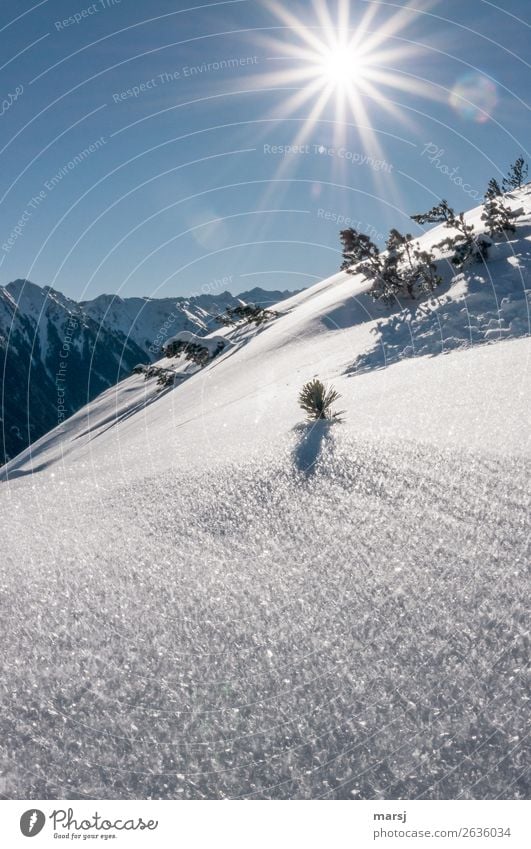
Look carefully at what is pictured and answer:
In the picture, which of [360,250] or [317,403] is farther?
[360,250]

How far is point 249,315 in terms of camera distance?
35.6m

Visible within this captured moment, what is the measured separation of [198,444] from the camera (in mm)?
6520

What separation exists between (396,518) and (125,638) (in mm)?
2021

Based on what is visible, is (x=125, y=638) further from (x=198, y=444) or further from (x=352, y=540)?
(x=198, y=444)

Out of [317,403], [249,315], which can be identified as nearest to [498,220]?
[317,403]

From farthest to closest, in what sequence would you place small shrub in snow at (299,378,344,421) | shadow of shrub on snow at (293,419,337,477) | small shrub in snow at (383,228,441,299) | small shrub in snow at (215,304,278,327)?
small shrub in snow at (215,304,278,327)
small shrub in snow at (383,228,441,299)
small shrub in snow at (299,378,344,421)
shadow of shrub on snow at (293,419,337,477)

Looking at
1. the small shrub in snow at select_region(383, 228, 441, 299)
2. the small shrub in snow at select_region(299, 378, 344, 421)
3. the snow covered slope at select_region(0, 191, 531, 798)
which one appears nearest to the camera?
the snow covered slope at select_region(0, 191, 531, 798)

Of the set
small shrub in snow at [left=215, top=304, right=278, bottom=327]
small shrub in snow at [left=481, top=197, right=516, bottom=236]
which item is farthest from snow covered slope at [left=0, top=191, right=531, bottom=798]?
small shrub in snow at [left=215, top=304, right=278, bottom=327]

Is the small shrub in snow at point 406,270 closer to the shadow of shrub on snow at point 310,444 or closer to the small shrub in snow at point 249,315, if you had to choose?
the small shrub in snow at point 249,315

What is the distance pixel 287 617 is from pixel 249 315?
33.8 metres

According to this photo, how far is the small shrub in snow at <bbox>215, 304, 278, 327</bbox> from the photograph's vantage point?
34188 millimetres

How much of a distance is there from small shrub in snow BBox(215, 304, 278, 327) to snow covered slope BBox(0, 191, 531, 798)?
29.1 meters

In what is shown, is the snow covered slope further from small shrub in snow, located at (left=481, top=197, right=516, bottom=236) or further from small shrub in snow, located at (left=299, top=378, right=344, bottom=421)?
small shrub in snow, located at (left=481, top=197, right=516, bottom=236)

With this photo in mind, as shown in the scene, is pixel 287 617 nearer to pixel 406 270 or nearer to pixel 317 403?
pixel 317 403
